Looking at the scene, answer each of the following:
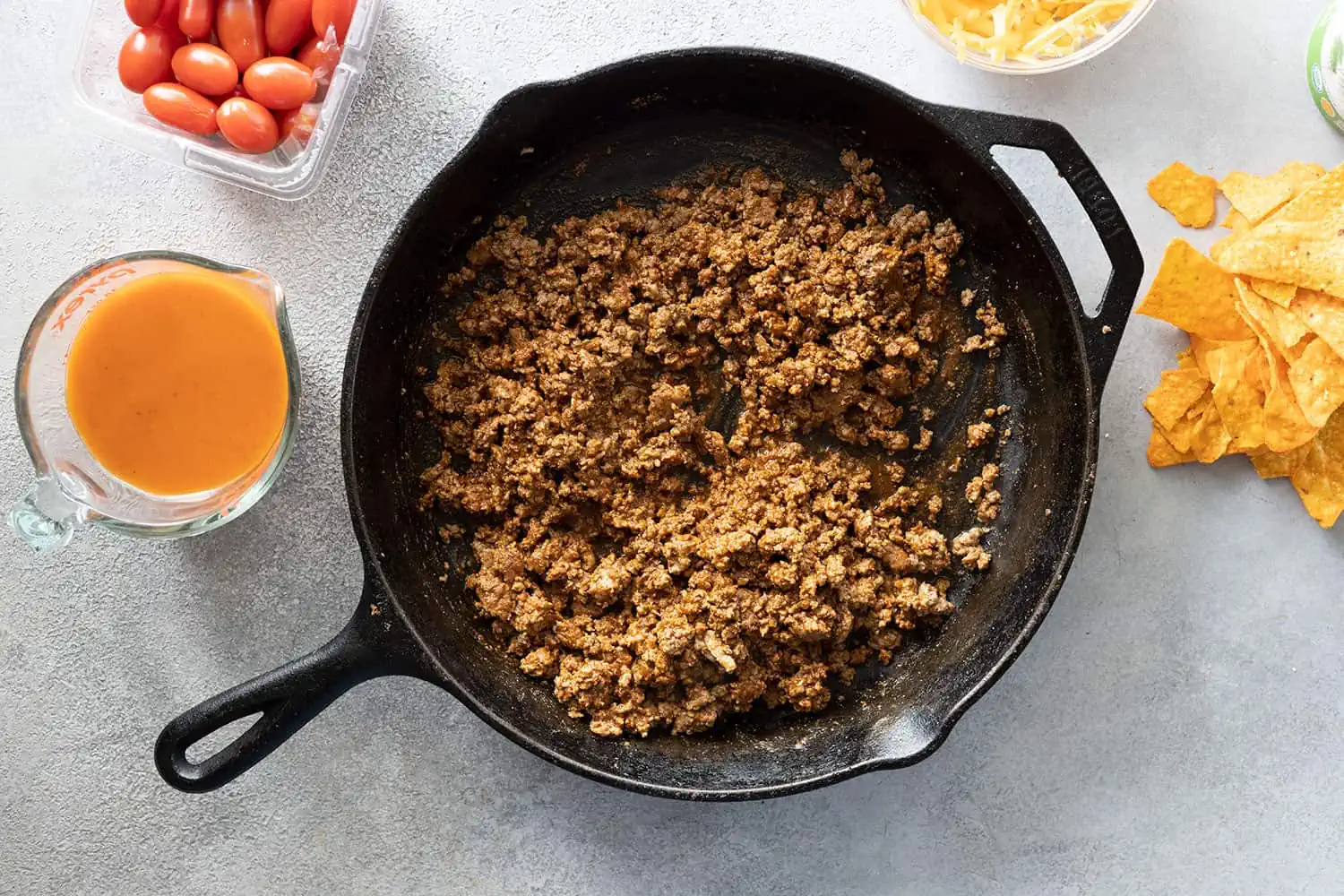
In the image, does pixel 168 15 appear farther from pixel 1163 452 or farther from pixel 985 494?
pixel 1163 452

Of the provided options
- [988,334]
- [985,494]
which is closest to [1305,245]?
[988,334]

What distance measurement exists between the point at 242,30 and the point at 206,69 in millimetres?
89

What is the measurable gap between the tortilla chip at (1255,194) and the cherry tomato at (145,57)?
5.94 ft

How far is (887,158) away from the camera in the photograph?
6.29ft

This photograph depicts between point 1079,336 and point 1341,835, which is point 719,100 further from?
point 1341,835

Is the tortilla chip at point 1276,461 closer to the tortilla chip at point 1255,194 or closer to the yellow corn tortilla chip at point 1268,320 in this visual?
the yellow corn tortilla chip at point 1268,320

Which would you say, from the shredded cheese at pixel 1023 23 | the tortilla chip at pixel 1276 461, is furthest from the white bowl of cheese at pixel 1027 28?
the tortilla chip at pixel 1276 461

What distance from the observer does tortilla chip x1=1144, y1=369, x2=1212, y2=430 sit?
186 cm

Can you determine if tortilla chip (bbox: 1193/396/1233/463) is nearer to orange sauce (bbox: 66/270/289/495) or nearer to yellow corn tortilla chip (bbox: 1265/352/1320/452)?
yellow corn tortilla chip (bbox: 1265/352/1320/452)

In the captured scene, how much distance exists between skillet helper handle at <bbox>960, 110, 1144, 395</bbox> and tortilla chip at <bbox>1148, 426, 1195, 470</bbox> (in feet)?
0.85

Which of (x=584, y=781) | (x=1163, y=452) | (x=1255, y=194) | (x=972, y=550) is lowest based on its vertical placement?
(x=584, y=781)

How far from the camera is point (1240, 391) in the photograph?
1851mm

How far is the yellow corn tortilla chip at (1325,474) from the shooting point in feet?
6.15

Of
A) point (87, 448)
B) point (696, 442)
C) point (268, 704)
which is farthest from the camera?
point (696, 442)
